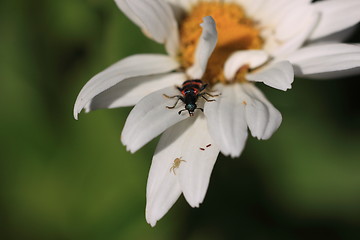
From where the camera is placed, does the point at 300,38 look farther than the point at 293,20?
No

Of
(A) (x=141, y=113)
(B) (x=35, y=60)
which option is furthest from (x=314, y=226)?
(B) (x=35, y=60)

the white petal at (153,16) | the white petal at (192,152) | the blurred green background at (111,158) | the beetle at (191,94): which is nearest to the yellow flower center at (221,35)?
the white petal at (153,16)

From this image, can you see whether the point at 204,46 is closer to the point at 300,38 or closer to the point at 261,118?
the point at 261,118

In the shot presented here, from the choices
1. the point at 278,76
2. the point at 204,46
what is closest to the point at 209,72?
the point at 204,46

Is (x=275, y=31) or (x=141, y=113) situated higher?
(x=275, y=31)

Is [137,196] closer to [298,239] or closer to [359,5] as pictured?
[298,239]
